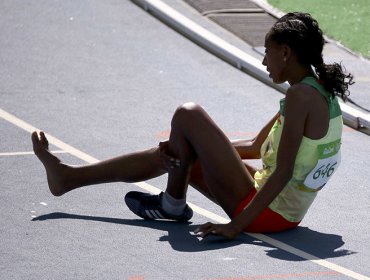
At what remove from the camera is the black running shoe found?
785 cm

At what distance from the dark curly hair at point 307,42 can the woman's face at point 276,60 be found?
4 cm

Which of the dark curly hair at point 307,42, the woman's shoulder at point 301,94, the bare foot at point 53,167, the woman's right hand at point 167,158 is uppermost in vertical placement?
the dark curly hair at point 307,42

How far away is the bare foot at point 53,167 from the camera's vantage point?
8.03m

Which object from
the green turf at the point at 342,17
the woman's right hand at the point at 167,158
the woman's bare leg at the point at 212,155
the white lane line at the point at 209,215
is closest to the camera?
the white lane line at the point at 209,215

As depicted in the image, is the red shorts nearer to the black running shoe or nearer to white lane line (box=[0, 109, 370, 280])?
white lane line (box=[0, 109, 370, 280])

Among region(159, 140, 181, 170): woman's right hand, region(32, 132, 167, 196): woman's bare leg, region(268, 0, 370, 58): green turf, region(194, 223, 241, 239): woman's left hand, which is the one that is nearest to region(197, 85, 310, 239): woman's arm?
region(194, 223, 241, 239): woman's left hand

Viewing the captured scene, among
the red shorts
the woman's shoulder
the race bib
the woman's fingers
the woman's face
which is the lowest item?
the woman's fingers

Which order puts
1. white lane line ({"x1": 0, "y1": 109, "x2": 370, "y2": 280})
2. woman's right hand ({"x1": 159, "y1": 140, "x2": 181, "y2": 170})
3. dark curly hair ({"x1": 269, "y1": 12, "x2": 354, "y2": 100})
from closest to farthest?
white lane line ({"x1": 0, "y1": 109, "x2": 370, "y2": 280})
dark curly hair ({"x1": 269, "y1": 12, "x2": 354, "y2": 100})
woman's right hand ({"x1": 159, "y1": 140, "x2": 181, "y2": 170})

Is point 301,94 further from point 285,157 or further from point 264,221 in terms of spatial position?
point 264,221

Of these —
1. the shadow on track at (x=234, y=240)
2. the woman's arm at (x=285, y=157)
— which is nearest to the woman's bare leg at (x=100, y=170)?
the shadow on track at (x=234, y=240)

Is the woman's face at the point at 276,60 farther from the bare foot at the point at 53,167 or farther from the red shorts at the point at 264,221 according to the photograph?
the bare foot at the point at 53,167

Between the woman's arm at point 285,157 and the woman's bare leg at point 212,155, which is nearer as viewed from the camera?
the woman's arm at point 285,157

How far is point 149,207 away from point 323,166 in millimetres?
1235

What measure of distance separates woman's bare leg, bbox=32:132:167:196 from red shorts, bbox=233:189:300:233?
1.98ft
